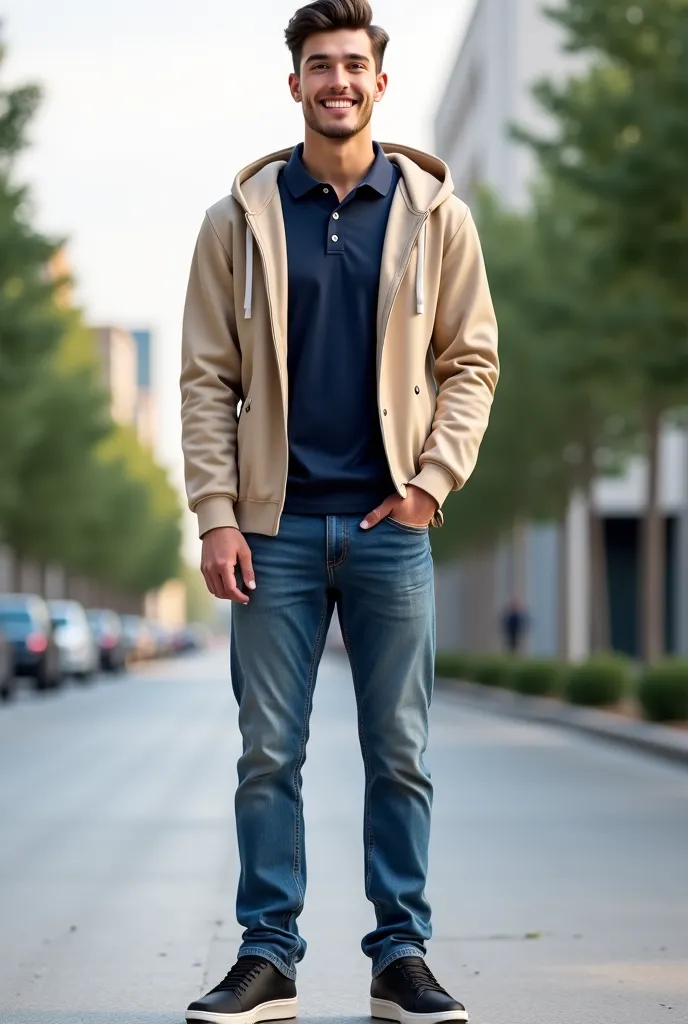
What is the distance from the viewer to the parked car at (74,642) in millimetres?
41500

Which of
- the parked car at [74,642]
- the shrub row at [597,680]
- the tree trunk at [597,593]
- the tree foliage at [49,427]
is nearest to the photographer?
the shrub row at [597,680]

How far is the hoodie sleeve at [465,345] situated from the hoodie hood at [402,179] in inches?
4.6

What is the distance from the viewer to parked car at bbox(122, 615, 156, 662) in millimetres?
64053

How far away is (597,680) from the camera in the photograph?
983 inches

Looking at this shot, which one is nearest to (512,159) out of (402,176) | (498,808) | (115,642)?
(115,642)

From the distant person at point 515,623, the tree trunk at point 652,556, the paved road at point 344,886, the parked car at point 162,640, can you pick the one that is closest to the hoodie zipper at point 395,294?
the paved road at point 344,886

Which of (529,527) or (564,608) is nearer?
(564,608)

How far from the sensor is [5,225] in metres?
34.4

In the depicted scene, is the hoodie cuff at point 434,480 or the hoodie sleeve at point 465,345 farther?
the hoodie sleeve at point 465,345

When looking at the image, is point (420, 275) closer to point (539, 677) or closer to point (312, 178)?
point (312, 178)

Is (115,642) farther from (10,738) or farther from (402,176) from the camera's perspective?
(402,176)

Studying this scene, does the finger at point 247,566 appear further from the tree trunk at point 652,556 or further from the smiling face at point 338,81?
the tree trunk at point 652,556

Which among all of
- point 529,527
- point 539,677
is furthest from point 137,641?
point 539,677

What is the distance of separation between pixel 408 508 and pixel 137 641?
206ft
